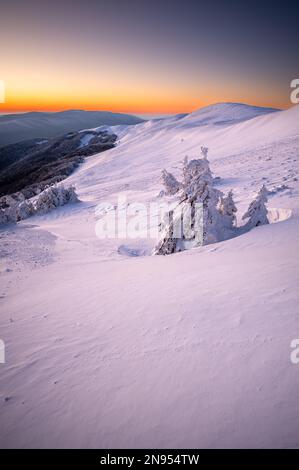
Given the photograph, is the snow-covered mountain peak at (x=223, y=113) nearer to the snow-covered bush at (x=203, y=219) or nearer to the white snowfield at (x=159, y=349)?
the snow-covered bush at (x=203, y=219)

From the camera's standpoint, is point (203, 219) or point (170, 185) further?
point (170, 185)

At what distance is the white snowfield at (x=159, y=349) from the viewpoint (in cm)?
272

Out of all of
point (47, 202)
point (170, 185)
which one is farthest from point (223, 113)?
point (47, 202)

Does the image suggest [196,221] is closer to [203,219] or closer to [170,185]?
[203,219]

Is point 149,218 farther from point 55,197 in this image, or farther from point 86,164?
point 86,164
